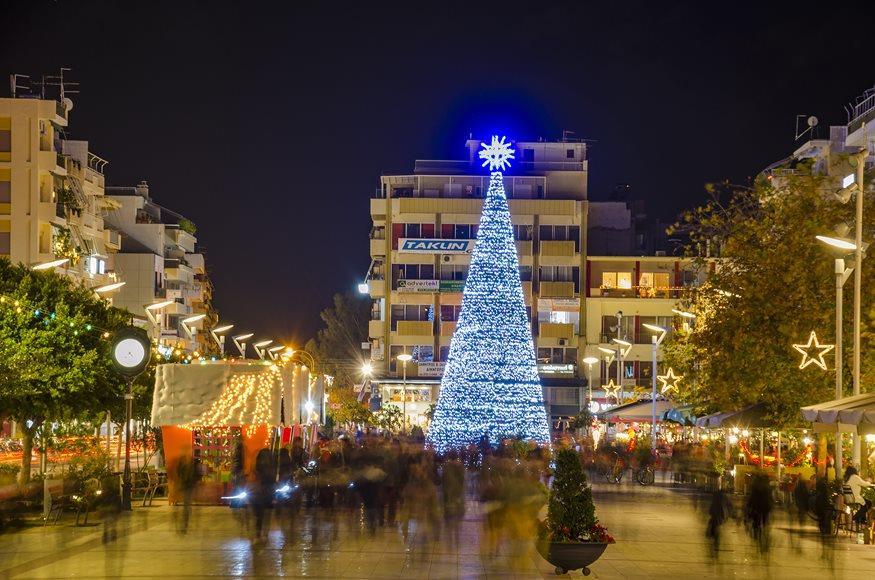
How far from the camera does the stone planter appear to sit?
61.8 ft

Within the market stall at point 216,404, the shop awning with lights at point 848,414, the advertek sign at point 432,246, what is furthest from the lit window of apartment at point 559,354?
the shop awning with lights at point 848,414

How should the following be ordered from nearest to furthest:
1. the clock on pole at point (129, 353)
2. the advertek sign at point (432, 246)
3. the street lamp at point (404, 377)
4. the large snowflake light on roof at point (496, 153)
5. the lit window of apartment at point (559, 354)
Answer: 1. the clock on pole at point (129, 353)
2. the large snowflake light on roof at point (496, 153)
3. the street lamp at point (404, 377)
4. the advertek sign at point (432, 246)
5. the lit window of apartment at point (559, 354)

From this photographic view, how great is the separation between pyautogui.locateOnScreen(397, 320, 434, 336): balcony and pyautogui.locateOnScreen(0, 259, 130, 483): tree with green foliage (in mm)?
48070

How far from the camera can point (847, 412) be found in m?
23.5

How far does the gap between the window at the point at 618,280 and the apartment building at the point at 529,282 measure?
67mm

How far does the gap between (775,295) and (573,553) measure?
54.8 ft

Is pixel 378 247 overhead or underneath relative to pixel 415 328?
overhead

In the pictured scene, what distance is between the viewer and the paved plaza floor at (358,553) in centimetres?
1934

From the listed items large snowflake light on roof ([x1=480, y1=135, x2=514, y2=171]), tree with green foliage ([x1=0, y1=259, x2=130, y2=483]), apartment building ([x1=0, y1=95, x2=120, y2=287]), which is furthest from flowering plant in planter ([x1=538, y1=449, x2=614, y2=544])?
large snowflake light on roof ([x1=480, y1=135, x2=514, y2=171])

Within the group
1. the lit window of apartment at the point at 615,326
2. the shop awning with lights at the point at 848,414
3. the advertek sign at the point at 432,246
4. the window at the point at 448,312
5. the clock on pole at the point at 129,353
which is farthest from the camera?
the lit window of apartment at the point at 615,326

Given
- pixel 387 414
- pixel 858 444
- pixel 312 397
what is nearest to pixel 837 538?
pixel 858 444

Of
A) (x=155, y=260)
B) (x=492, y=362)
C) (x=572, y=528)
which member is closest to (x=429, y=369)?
(x=155, y=260)

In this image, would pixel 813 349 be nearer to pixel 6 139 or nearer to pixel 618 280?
pixel 6 139

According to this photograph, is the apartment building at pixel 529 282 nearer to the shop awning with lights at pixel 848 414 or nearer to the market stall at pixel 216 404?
the market stall at pixel 216 404
